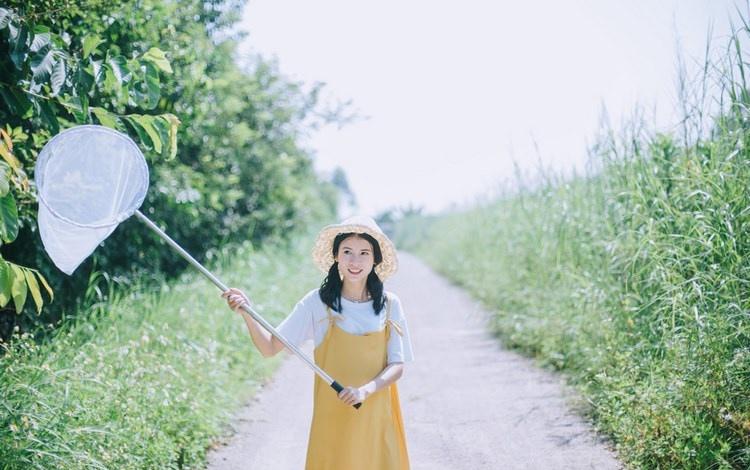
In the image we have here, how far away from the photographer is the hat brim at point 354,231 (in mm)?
3408

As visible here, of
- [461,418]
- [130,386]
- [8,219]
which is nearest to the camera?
[8,219]

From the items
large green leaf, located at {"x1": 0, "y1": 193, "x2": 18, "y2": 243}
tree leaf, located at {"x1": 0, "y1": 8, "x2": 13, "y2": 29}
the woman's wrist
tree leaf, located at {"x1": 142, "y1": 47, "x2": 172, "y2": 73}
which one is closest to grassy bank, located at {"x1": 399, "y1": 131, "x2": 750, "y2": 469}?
the woman's wrist

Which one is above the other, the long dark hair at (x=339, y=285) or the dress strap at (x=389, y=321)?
the long dark hair at (x=339, y=285)

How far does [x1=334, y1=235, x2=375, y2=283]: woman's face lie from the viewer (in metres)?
3.35

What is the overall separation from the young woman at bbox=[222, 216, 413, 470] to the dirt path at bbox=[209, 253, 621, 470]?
4.46 feet

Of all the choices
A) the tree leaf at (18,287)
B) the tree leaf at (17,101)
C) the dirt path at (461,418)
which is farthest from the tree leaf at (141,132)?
the dirt path at (461,418)

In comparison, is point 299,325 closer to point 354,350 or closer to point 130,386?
point 354,350

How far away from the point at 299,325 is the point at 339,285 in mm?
255

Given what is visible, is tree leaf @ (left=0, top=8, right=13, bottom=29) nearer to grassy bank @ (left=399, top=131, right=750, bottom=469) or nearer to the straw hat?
the straw hat

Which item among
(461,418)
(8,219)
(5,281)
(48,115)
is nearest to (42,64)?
(48,115)

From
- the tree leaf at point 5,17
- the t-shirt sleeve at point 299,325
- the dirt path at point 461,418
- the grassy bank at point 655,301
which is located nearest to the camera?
the t-shirt sleeve at point 299,325

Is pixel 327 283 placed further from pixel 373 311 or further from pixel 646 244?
pixel 646 244

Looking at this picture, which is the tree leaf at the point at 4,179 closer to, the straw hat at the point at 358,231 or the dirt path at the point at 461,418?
the straw hat at the point at 358,231

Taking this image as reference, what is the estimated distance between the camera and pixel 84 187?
10.2 feet
